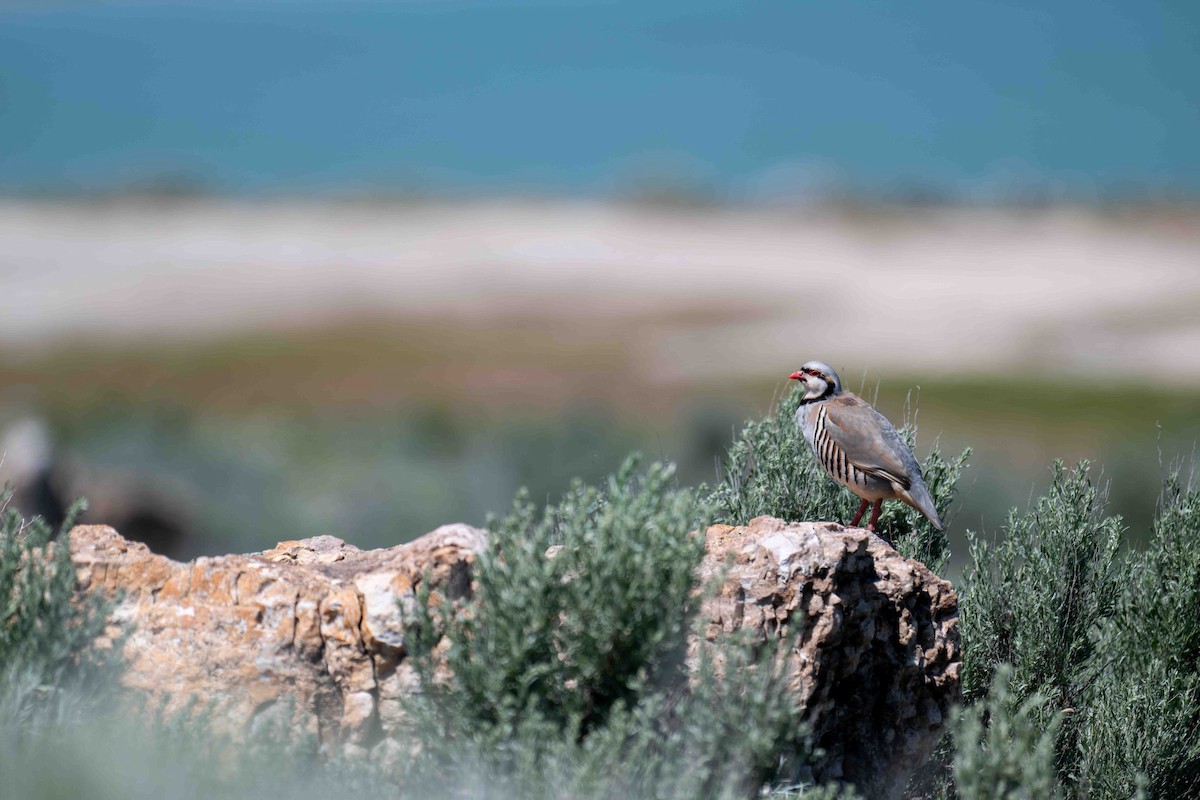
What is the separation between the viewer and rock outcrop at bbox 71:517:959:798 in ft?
14.2

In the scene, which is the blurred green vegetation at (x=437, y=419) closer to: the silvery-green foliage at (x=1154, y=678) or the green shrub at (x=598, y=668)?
the silvery-green foliage at (x=1154, y=678)

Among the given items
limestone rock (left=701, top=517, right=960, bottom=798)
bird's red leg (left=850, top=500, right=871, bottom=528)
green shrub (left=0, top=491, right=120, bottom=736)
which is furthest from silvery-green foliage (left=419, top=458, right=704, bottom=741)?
bird's red leg (left=850, top=500, right=871, bottom=528)

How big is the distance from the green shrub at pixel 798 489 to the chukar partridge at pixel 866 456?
0.93ft

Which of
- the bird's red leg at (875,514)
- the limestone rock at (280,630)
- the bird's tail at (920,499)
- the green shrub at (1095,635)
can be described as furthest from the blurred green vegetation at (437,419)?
the limestone rock at (280,630)

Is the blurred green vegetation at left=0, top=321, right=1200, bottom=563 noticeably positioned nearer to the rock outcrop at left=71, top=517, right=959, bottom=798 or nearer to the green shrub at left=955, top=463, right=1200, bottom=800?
the green shrub at left=955, top=463, right=1200, bottom=800

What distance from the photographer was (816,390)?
7402 millimetres

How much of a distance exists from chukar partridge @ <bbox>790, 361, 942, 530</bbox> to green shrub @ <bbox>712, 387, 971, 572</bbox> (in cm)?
28

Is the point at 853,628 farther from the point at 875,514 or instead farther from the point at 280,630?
the point at 280,630

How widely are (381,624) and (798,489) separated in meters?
3.67

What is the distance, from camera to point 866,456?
253 inches

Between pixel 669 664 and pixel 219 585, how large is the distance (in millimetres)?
1848

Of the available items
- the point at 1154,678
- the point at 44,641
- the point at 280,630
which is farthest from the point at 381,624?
the point at 1154,678

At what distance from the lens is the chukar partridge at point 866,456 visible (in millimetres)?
6434

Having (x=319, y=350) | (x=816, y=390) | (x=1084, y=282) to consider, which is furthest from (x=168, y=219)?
(x=816, y=390)
